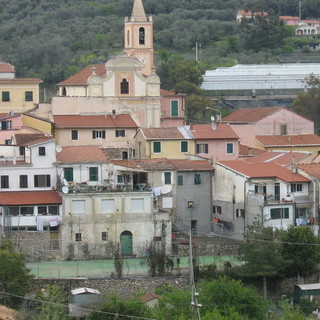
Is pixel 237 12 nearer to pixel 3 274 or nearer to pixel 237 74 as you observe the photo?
pixel 237 74

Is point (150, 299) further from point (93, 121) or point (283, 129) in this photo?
point (283, 129)

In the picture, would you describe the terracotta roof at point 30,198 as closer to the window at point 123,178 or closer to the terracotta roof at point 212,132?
the window at point 123,178

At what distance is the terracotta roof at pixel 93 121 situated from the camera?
6694 cm

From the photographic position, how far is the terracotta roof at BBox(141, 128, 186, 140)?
6560 centimetres

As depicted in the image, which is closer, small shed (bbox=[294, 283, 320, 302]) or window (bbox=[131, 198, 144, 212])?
small shed (bbox=[294, 283, 320, 302])

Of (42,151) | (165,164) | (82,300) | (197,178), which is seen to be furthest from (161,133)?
(82,300)

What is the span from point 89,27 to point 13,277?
303 ft

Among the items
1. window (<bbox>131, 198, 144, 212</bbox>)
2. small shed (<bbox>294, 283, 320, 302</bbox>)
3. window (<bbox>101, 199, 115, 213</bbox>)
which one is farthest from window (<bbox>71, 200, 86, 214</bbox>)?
small shed (<bbox>294, 283, 320, 302</bbox>)

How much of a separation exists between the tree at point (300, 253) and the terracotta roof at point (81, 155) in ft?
30.3

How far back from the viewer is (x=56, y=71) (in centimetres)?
11412

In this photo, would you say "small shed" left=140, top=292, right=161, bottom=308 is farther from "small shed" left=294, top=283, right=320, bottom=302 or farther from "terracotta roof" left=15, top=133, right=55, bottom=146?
"terracotta roof" left=15, top=133, right=55, bottom=146

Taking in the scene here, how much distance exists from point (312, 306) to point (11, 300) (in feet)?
33.7

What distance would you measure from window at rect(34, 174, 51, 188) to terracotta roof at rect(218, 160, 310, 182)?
7254 millimetres

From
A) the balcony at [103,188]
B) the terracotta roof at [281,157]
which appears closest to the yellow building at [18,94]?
the terracotta roof at [281,157]
